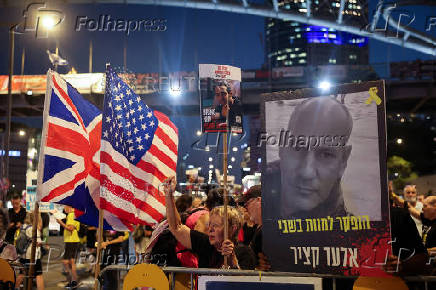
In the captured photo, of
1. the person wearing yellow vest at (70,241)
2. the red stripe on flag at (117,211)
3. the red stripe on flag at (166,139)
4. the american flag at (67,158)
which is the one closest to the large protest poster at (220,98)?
the red stripe on flag at (117,211)

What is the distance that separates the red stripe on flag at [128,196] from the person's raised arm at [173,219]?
0.73m

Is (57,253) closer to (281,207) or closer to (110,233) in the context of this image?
(110,233)

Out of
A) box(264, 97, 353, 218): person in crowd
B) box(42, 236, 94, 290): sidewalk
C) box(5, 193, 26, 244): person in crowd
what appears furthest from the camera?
box(42, 236, 94, 290): sidewalk

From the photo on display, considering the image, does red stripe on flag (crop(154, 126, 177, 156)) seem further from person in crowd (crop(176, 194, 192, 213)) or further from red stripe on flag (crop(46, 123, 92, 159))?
person in crowd (crop(176, 194, 192, 213))

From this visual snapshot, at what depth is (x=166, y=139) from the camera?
6.61m

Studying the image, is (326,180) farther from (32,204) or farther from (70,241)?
(32,204)

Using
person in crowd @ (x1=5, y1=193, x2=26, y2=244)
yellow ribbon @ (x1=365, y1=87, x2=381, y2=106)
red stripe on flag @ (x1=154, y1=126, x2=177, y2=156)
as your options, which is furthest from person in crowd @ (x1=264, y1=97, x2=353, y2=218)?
person in crowd @ (x1=5, y1=193, x2=26, y2=244)

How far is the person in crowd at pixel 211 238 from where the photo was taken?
496 cm

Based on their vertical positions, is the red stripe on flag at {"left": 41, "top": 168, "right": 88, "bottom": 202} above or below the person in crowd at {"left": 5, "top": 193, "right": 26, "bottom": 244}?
above

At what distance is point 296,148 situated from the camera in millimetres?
3941

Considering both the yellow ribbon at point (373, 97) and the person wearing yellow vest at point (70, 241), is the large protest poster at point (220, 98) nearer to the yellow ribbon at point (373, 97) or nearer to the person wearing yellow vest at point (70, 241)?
the yellow ribbon at point (373, 97)

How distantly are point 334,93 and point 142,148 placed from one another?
302 centimetres

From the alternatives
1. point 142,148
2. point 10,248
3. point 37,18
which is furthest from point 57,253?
point 142,148

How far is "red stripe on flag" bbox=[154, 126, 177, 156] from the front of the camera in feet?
21.4
